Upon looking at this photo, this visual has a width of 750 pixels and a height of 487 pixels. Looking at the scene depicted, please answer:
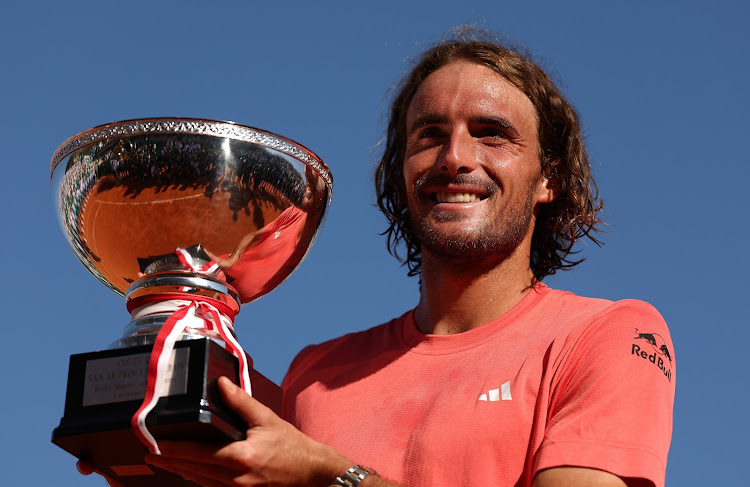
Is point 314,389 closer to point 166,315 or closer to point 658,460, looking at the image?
point 166,315

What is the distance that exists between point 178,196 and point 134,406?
90 centimetres

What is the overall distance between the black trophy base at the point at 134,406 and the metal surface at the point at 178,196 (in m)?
0.45

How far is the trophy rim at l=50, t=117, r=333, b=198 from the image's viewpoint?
12.8 ft

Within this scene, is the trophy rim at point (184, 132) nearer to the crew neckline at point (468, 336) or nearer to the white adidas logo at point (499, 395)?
the crew neckline at point (468, 336)

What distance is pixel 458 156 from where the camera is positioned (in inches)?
181

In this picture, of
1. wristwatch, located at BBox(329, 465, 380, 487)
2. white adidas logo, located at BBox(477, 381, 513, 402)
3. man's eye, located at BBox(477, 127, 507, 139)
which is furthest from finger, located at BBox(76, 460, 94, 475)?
man's eye, located at BBox(477, 127, 507, 139)

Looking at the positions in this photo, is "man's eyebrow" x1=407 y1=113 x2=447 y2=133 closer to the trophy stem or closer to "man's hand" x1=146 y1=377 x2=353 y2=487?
the trophy stem

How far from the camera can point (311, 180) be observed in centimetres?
426

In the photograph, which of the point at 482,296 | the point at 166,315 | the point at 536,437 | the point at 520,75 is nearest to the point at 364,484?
the point at 536,437

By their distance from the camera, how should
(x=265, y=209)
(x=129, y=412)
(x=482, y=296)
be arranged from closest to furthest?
1. (x=129, y=412)
2. (x=265, y=209)
3. (x=482, y=296)

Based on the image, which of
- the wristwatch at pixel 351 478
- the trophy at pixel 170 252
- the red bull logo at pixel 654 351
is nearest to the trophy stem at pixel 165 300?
the trophy at pixel 170 252

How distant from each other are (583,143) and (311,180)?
6.32ft

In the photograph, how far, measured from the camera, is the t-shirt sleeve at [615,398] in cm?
348

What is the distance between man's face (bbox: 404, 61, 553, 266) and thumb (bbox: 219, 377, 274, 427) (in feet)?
4.92
